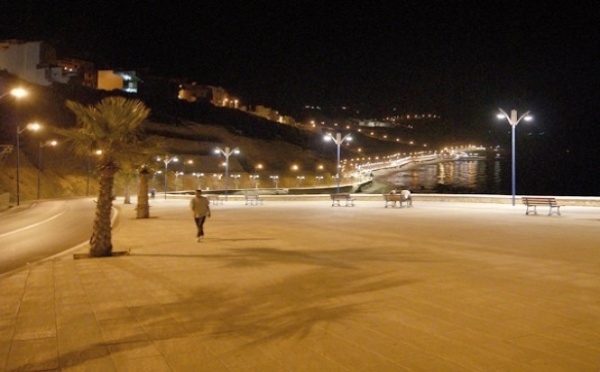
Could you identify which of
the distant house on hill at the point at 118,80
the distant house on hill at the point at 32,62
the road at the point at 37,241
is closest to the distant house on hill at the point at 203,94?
the distant house on hill at the point at 118,80

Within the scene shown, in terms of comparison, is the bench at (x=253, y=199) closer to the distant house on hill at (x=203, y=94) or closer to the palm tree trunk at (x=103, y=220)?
the palm tree trunk at (x=103, y=220)

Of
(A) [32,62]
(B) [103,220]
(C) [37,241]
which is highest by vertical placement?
(A) [32,62]

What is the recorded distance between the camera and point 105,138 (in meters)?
12.1

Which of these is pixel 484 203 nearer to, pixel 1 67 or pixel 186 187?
pixel 186 187

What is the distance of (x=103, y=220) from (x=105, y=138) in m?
1.91

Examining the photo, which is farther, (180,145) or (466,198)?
(180,145)

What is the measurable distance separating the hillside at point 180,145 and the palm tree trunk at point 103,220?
39.2 m

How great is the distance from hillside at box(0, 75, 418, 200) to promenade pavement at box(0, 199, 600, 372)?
138 ft

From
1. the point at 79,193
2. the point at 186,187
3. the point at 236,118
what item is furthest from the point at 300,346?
the point at 236,118

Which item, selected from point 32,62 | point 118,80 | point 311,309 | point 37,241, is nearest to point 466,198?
point 37,241

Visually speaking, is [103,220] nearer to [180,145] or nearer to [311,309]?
[311,309]

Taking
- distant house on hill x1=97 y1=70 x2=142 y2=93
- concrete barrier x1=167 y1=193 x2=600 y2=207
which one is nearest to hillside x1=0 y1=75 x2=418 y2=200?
distant house on hill x1=97 y1=70 x2=142 y2=93

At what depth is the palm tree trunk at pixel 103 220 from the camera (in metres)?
12.0

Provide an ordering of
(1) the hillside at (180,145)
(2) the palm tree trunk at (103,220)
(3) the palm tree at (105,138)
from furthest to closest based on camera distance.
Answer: (1) the hillside at (180,145) < (2) the palm tree trunk at (103,220) < (3) the palm tree at (105,138)
